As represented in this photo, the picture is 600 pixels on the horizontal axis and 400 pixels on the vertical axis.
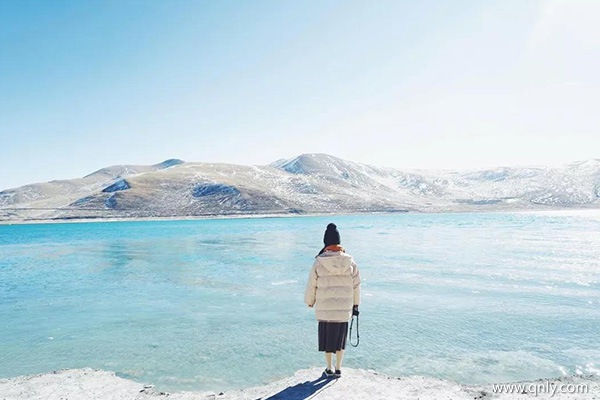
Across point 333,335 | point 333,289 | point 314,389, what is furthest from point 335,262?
point 314,389

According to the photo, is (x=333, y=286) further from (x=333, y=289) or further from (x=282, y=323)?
(x=282, y=323)

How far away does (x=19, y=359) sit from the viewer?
40.6 feet

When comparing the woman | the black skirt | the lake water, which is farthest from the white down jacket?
the lake water

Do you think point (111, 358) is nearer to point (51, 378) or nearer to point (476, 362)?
point (51, 378)

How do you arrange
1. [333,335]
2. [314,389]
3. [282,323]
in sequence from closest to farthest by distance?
[314,389]
[333,335]
[282,323]

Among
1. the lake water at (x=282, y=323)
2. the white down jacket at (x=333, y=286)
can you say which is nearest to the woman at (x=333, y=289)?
the white down jacket at (x=333, y=286)

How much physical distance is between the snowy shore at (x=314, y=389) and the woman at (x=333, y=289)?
1.00 metres

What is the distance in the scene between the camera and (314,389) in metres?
8.95

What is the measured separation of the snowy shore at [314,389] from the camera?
28.5 ft

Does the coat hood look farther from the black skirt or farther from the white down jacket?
the black skirt

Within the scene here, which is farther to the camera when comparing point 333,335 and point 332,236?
point 333,335

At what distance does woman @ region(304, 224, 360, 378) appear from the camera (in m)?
8.84

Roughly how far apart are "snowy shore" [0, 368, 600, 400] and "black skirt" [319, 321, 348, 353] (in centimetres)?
84

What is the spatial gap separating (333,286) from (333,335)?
122 cm
